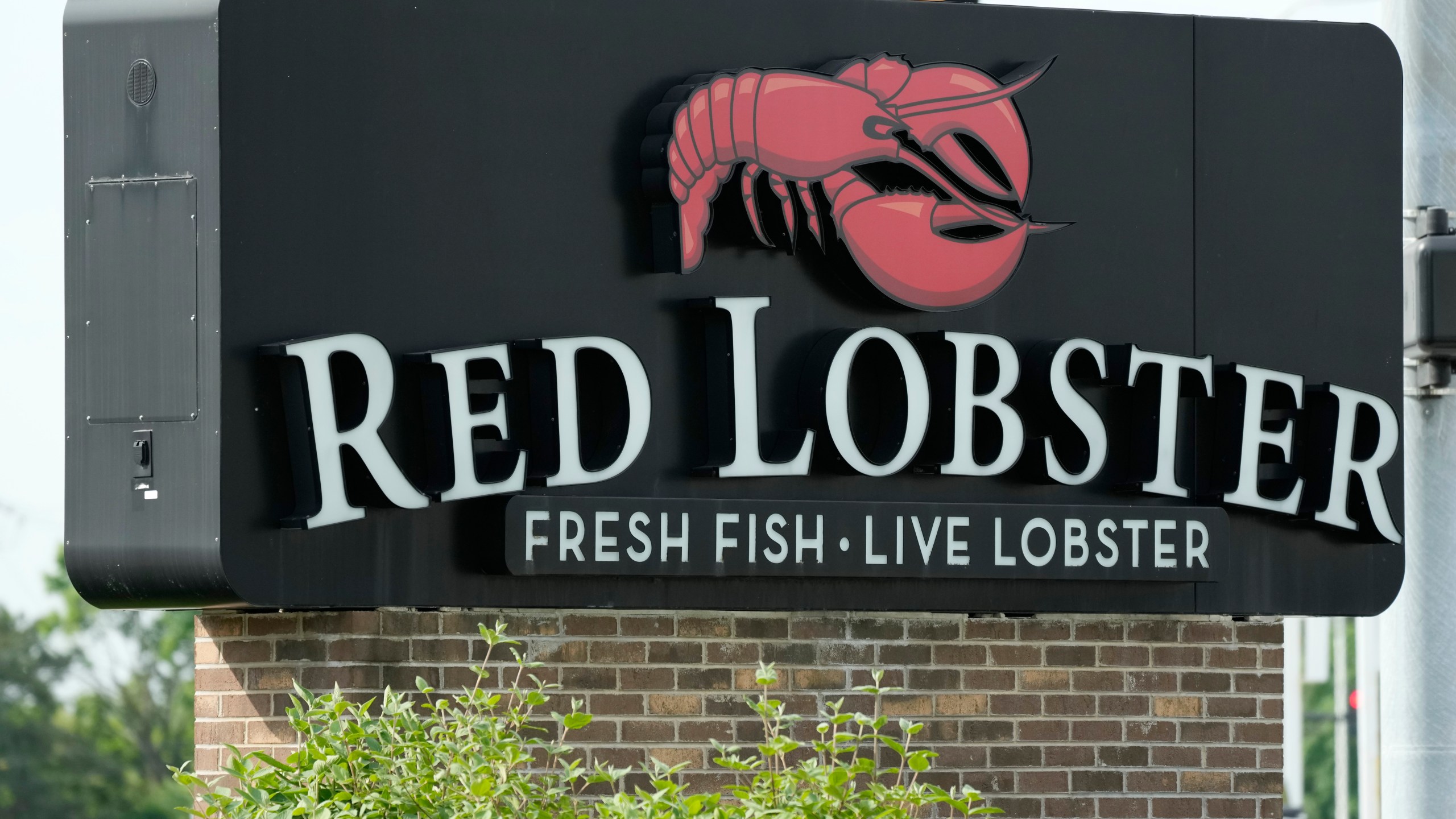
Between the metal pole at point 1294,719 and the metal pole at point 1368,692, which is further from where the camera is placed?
the metal pole at point 1294,719

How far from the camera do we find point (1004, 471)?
6.71 meters

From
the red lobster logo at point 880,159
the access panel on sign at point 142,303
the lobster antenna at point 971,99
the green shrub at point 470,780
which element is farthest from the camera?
the lobster antenna at point 971,99

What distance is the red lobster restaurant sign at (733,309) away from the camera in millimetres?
5969

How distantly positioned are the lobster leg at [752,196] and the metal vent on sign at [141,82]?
2020mm

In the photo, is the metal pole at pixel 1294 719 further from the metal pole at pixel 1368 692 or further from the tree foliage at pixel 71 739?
the tree foliage at pixel 71 739

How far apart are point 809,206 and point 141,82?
2335 mm

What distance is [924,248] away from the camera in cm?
679

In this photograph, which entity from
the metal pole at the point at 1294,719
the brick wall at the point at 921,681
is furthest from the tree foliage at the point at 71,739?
the brick wall at the point at 921,681

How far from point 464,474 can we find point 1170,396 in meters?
2.68

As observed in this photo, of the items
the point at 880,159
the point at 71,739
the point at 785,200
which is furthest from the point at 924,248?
the point at 71,739

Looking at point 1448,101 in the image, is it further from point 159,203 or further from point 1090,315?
point 159,203

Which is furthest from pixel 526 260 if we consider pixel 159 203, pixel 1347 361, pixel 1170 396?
pixel 1347 361

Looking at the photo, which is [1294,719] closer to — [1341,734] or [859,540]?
[1341,734]

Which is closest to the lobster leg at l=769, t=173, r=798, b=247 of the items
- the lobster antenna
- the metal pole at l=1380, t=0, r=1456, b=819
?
the lobster antenna
